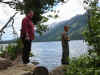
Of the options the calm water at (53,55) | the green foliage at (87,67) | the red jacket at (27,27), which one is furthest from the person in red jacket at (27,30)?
the green foliage at (87,67)

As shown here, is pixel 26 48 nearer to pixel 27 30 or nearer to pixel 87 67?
pixel 27 30

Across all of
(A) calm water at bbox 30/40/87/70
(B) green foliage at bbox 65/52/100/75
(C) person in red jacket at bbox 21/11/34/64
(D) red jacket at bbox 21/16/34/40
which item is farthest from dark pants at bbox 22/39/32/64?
(B) green foliage at bbox 65/52/100/75

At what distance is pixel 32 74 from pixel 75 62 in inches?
185

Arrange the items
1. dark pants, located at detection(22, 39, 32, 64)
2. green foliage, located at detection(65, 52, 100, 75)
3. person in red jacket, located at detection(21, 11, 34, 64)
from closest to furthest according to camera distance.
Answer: green foliage, located at detection(65, 52, 100, 75) → person in red jacket, located at detection(21, 11, 34, 64) → dark pants, located at detection(22, 39, 32, 64)

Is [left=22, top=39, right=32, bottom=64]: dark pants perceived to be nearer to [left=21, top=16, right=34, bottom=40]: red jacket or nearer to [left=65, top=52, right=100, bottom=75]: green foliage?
[left=21, top=16, right=34, bottom=40]: red jacket

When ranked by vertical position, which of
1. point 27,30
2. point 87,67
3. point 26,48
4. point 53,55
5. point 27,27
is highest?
point 27,27

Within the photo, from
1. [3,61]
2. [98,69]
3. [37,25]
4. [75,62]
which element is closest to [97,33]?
[98,69]

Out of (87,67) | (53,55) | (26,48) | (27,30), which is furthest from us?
(53,55)

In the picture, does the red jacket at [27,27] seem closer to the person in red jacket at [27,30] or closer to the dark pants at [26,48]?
the person in red jacket at [27,30]

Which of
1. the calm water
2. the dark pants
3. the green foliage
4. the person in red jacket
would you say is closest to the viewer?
the green foliage

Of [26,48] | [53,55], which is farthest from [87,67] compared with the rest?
[53,55]

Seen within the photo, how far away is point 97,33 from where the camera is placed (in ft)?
9.10

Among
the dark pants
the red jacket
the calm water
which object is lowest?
the calm water

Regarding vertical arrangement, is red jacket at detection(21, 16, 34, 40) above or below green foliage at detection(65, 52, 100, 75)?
above
